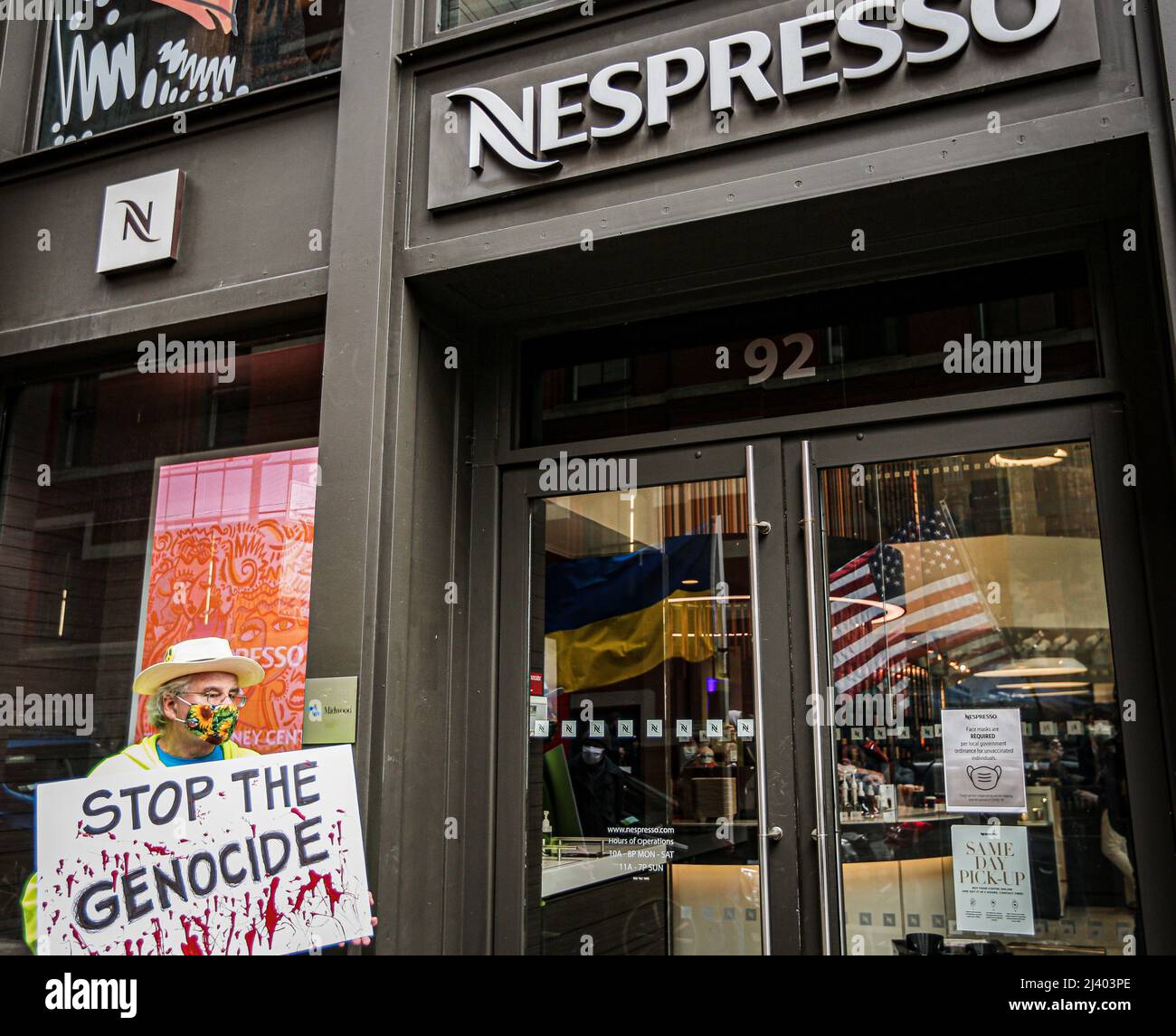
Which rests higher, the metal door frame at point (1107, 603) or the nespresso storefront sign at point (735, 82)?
the nespresso storefront sign at point (735, 82)

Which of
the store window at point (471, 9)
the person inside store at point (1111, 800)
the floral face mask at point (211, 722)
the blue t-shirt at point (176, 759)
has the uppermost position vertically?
the store window at point (471, 9)

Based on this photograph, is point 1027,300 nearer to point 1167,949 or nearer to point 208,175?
point 1167,949

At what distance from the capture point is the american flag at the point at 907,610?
4148 millimetres

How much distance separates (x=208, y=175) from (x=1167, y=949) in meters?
5.34

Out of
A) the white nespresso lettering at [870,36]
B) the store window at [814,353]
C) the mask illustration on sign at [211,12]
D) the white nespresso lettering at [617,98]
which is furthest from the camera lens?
the mask illustration on sign at [211,12]

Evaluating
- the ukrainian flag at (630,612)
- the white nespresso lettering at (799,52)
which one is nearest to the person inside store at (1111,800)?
the ukrainian flag at (630,612)

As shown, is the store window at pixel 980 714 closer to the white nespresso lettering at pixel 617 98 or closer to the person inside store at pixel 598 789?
the person inside store at pixel 598 789

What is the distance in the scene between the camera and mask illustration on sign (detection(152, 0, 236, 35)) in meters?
5.71

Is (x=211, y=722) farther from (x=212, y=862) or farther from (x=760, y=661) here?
(x=760, y=661)

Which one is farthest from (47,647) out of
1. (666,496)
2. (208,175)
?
(666,496)

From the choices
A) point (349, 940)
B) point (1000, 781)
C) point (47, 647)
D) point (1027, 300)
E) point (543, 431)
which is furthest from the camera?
point (47, 647)

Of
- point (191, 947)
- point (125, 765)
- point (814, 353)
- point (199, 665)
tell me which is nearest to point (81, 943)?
point (191, 947)

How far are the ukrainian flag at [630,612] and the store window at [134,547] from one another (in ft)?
4.20

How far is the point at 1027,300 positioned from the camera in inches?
170
